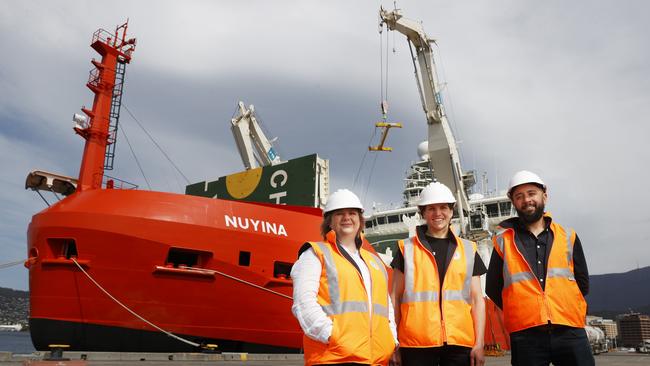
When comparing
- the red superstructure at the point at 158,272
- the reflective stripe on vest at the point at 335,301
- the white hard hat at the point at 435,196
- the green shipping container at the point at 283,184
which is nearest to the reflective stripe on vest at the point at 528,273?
the white hard hat at the point at 435,196

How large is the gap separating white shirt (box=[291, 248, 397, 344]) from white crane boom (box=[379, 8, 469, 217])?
1714cm

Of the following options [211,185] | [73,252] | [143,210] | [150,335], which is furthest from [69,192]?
[211,185]

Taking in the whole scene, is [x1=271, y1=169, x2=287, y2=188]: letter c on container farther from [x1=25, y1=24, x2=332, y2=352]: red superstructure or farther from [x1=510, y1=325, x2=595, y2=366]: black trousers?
[x1=510, y1=325, x2=595, y2=366]: black trousers

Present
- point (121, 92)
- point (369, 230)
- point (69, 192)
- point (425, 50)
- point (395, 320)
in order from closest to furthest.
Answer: point (395, 320) < point (69, 192) < point (121, 92) < point (425, 50) < point (369, 230)

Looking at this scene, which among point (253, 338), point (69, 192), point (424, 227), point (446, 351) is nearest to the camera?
point (446, 351)

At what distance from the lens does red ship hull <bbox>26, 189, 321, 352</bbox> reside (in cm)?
895

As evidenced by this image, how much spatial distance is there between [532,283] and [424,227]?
0.84 metres

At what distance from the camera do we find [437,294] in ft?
10.5

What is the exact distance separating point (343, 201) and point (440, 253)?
85cm

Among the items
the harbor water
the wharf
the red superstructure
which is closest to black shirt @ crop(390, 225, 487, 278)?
the wharf

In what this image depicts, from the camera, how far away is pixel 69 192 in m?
11.6

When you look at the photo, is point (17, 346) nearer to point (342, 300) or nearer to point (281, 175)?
point (281, 175)

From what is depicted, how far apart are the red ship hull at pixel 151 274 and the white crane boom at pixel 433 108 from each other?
1109cm

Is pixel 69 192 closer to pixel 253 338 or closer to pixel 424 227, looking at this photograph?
pixel 253 338
